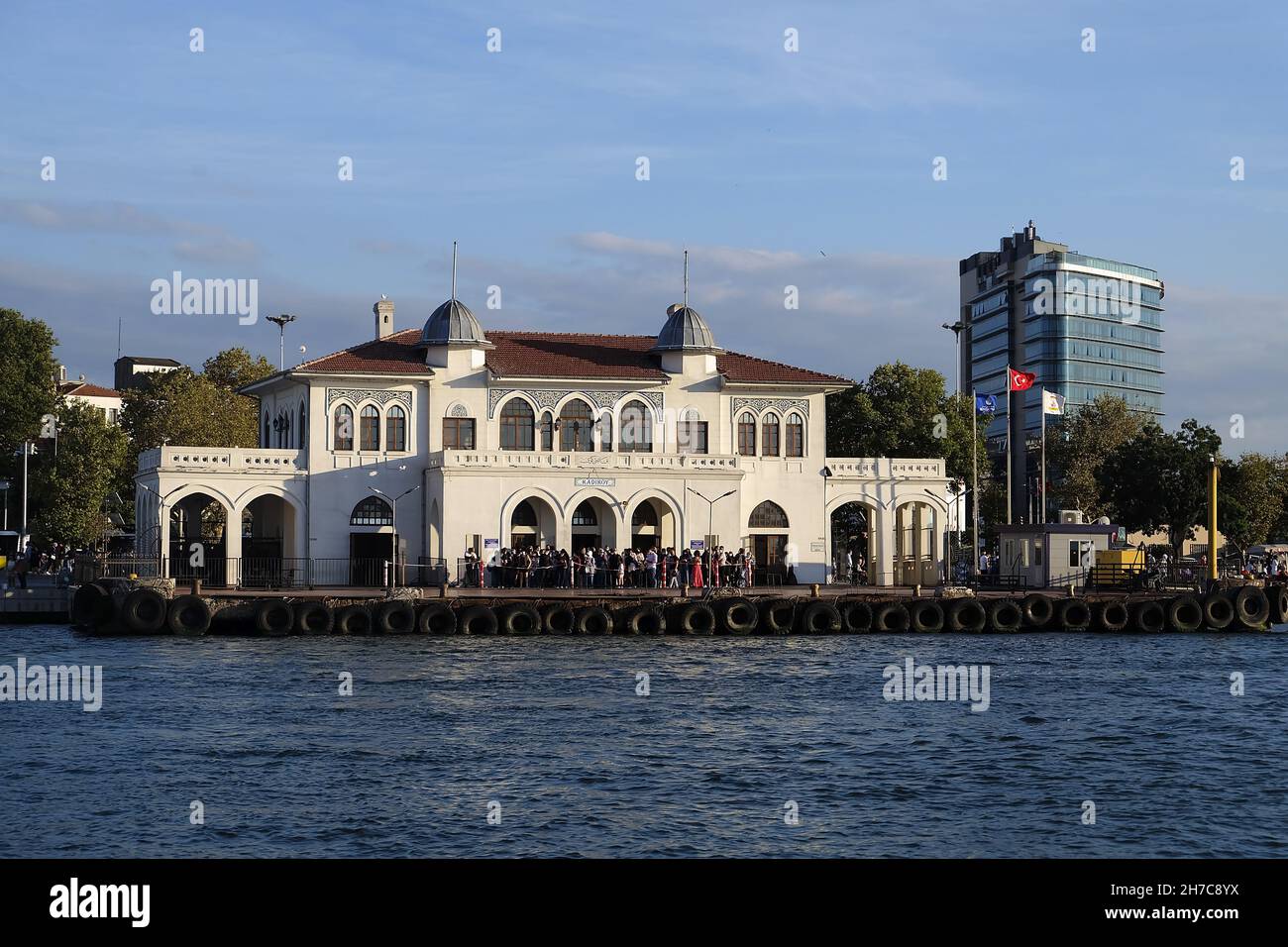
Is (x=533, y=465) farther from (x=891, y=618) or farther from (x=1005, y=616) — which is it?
(x=1005, y=616)

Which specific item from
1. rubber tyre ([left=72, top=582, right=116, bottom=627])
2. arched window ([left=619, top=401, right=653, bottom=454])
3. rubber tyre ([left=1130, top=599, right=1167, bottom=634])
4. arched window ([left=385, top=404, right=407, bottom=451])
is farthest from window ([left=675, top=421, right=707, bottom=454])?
rubber tyre ([left=72, top=582, right=116, bottom=627])

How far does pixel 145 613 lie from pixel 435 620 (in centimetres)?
814

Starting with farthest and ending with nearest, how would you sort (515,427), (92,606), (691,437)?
(691,437) → (515,427) → (92,606)

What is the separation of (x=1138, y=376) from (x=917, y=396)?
268 ft

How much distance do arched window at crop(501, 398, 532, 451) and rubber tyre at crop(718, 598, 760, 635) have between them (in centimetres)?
1267

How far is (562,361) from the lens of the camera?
Answer: 55656 millimetres

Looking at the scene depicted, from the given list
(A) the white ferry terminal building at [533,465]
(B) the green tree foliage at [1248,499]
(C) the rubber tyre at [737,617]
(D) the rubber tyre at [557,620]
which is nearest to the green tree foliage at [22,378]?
(A) the white ferry terminal building at [533,465]

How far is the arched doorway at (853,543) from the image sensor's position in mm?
57969

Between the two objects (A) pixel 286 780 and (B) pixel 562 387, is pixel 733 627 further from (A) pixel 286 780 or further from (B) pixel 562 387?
(A) pixel 286 780

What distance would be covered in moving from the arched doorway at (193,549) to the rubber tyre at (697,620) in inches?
628

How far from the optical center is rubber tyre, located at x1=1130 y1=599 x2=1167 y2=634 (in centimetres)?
4722

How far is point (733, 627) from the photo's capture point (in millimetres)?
Result: 44562

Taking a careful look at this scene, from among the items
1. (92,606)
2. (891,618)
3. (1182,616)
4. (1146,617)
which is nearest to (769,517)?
(891,618)
